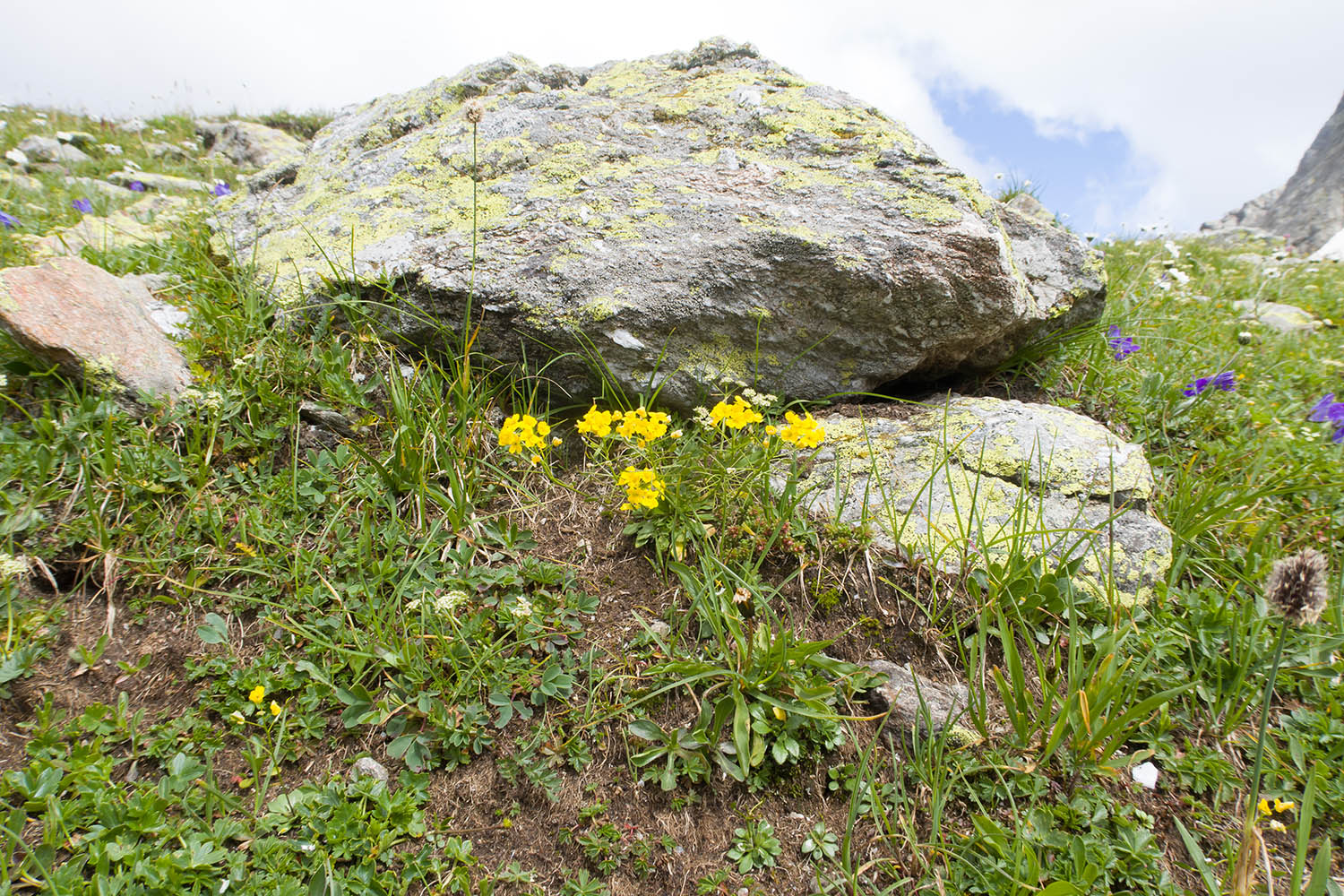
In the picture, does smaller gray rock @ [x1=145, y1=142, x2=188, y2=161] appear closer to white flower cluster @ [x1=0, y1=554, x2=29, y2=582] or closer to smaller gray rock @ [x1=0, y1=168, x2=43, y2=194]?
smaller gray rock @ [x1=0, y1=168, x2=43, y2=194]

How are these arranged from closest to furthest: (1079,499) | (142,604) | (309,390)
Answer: (142,604), (1079,499), (309,390)

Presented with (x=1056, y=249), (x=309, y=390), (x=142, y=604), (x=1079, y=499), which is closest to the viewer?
(x=142, y=604)

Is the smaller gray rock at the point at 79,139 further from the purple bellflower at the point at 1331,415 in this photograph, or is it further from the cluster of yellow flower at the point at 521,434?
the purple bellflower at the point at 1331,415

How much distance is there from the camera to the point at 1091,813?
2055 mm

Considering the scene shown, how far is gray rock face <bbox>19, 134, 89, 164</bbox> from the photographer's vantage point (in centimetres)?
817

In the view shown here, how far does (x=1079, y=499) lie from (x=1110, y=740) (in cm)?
112

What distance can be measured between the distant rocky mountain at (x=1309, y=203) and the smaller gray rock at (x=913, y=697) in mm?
22244

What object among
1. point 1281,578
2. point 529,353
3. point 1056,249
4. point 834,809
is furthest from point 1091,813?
point 1056,249

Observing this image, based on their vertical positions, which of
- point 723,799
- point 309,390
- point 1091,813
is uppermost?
point 309,390

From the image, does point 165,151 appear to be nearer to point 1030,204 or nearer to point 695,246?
point 695,246

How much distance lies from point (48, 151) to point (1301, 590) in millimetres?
12820

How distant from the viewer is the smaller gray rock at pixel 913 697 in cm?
226

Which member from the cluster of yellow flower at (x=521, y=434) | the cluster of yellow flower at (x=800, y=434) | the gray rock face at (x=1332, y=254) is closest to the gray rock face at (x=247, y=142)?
the cluster of yellow flower at (x=521, y=434)

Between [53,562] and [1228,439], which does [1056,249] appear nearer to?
[1228,439]
